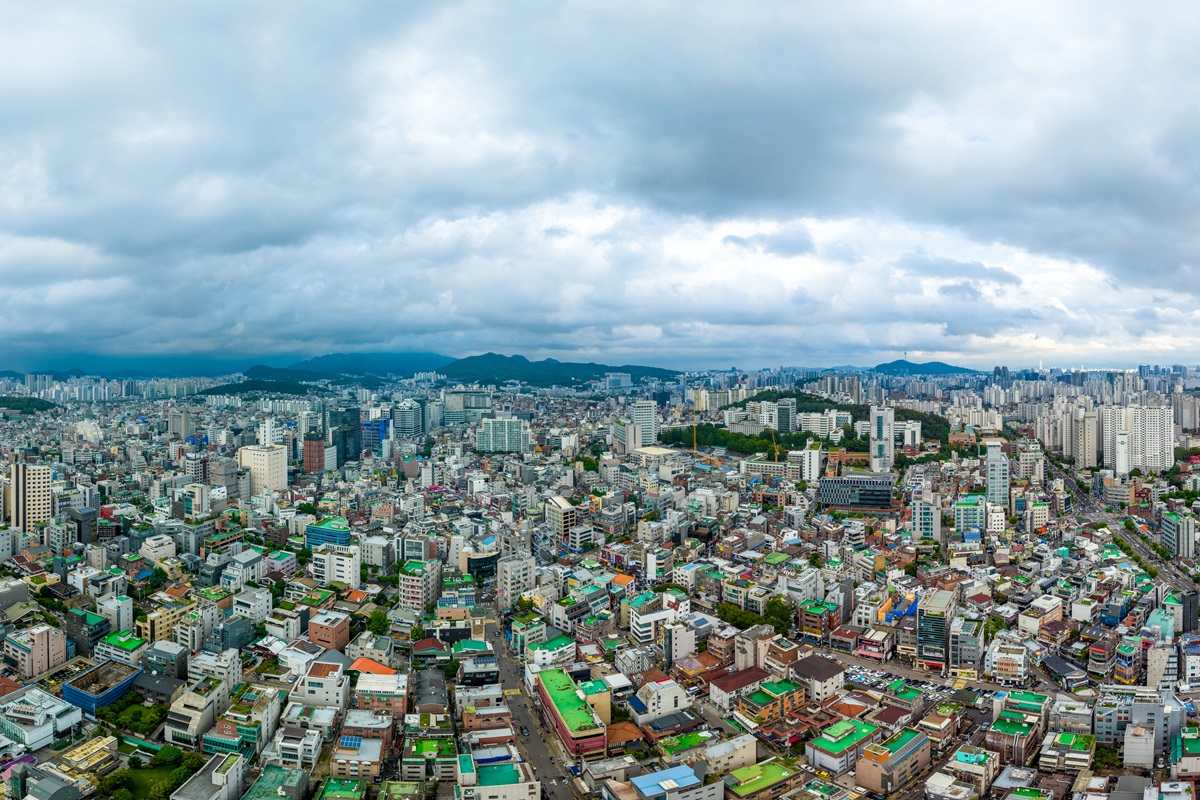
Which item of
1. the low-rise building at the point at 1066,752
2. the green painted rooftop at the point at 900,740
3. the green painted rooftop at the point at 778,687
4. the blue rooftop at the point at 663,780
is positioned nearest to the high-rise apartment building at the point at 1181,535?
the low-rise building at the point at 1066,752

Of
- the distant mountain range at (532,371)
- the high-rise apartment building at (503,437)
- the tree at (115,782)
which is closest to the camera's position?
the tree at (115,782)

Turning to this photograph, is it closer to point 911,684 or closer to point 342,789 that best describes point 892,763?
point 911,684

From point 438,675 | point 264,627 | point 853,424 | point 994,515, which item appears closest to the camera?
point 438,675

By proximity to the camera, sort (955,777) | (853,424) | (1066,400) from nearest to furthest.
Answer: (955,777) → (853,424) → (1066,400)

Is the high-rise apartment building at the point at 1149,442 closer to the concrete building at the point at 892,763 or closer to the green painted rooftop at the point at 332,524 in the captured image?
the concrete building at the point at 892,763

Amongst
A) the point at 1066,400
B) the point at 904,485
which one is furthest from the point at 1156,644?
the point at 1066,400

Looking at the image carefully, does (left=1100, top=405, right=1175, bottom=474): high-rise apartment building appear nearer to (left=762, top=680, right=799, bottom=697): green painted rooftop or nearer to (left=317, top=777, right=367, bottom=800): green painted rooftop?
(left=762, top=680, right=799, bottom=697): green painted rooftop

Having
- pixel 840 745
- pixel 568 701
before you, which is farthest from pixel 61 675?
pixel 840 745

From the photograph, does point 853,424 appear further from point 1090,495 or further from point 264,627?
point 264,627
